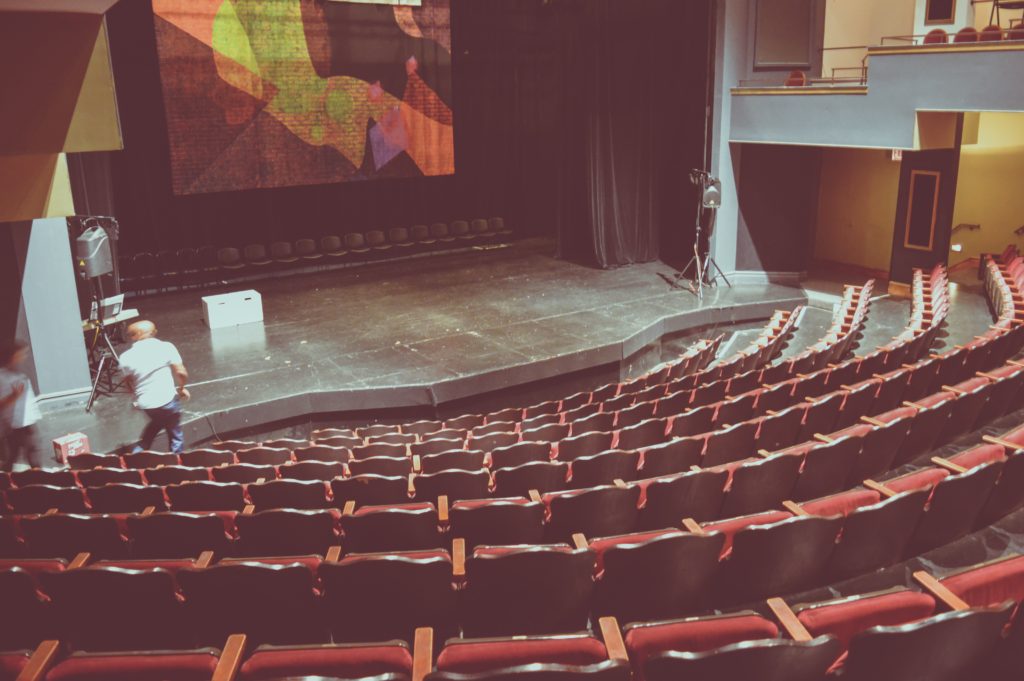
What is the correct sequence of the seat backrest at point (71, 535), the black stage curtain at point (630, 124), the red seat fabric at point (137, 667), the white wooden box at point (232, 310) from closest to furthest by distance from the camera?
the red seat fabric at point (137, 667) → the seat backrest at point (71, 535) → the white wooden box at point (232, 310) → the black stage curtain at point (630, 124)

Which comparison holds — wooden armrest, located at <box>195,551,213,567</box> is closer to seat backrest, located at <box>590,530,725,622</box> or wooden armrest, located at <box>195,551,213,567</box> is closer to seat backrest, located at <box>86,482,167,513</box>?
seat backrest, located at <box>86,482,167,513</box>

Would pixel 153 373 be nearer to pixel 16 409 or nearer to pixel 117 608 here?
pixel 16 409

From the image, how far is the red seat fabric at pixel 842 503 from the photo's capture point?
11.9 feet

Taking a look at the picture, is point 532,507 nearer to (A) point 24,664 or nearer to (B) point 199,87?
(A) point 24,664

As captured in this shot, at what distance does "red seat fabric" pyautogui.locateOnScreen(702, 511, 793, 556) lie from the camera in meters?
3.42

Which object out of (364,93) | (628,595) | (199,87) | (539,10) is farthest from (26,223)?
(539,10)

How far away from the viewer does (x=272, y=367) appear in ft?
29.2

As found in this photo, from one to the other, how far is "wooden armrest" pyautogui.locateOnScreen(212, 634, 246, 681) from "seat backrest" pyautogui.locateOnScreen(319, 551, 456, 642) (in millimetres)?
392

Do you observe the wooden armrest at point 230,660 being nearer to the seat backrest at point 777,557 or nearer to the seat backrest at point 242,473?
the seat backrest at point 777,557

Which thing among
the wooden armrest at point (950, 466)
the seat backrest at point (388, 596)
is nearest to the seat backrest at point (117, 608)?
the seat backrest at point (388, 596)

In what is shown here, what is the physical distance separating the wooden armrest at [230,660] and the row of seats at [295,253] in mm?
10805

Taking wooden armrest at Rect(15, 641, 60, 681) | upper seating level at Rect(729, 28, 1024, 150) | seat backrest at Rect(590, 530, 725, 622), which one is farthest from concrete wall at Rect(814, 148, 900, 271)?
wooden armrest at Rect(15, 641, 60, 681)

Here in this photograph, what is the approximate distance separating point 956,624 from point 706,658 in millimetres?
736

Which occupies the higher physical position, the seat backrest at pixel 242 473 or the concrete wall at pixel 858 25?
the concrete wall at pixel 858 25
